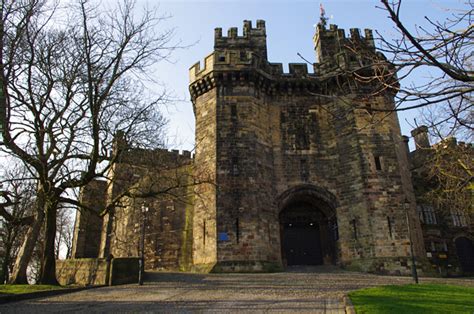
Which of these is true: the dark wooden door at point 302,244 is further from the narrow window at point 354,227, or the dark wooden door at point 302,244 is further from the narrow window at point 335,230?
the narrow window at point 354,227

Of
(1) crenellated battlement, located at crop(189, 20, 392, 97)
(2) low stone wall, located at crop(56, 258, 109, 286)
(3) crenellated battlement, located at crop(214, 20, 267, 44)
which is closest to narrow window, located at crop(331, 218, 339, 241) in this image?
(1) crenellated battlement, located at crop(189, 20, 392, 97)

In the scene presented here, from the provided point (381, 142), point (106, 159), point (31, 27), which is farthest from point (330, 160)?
point (31, 27)

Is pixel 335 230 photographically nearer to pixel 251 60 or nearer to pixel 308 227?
pixel 308 227

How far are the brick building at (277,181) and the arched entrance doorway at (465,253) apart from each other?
8916 mm

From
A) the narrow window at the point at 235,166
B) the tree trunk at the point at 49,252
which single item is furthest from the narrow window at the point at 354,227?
the tree trunk at the point at 49,252

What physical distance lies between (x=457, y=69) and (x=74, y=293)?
1028 cm

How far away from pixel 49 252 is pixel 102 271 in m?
1.83

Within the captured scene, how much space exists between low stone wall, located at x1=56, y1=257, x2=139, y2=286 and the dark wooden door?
7.46 meters

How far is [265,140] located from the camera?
17.2 metres

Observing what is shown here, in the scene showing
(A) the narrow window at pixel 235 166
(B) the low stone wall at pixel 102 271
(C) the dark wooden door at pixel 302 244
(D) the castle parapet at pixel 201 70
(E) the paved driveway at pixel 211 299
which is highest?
(D) the castle parapet at pixel 201 70

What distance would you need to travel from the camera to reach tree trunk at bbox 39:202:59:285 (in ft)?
37.3

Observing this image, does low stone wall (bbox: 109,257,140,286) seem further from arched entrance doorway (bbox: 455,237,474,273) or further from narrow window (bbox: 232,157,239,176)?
arched entrance doorway (bbox: 455,237,474,273)

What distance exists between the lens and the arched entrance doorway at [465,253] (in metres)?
21.8

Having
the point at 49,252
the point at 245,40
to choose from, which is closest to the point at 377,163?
the point at 245,40
